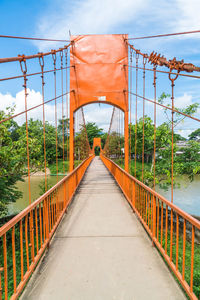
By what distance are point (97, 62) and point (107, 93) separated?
113 centimetres

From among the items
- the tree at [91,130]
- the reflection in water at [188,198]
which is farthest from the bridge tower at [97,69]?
the tree at [91,130]

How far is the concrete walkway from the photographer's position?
81.8 inches

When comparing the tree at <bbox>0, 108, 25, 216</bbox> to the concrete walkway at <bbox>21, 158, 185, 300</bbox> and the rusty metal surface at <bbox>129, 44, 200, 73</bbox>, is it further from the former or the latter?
the rusty metal surface at <bbox>129, 44, 200, 73</bbox>

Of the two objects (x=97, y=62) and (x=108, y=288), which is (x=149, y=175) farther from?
(x=108, y=288)

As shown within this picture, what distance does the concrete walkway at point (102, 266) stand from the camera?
2.08 m

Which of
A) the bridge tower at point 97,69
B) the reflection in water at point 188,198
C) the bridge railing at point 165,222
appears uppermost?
the bridge tower at point 97,69

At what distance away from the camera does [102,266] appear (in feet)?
8.31

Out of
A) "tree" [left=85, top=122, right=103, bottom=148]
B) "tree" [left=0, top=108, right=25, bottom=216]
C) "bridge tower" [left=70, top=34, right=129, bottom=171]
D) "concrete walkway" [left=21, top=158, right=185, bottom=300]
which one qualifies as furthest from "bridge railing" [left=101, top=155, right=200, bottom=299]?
"tree" [left=85, top=122, right=103, bottom=148]

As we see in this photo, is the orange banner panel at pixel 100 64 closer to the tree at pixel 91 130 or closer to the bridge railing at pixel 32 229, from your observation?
the bridge railing at pixel 32 229

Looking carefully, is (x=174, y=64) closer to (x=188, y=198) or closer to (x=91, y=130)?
(x=188, y=198)

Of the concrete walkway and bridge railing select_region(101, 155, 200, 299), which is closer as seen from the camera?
bridge railing select_region(101, 155, 200, 299)

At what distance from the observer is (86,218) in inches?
169

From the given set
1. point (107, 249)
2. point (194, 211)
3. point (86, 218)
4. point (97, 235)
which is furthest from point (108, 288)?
point (194, 211)

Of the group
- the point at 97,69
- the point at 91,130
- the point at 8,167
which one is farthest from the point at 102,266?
the point at 91,130
